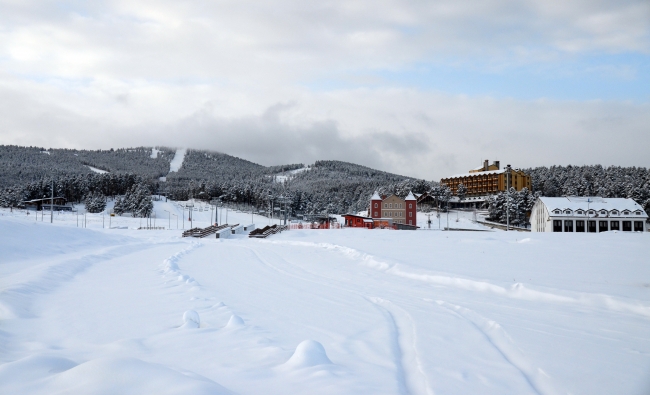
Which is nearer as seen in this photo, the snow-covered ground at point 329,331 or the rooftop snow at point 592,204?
the snow-covered ground at point 329,331

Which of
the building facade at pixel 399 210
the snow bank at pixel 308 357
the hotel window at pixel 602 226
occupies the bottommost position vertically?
the hotel window at pixel 602 226

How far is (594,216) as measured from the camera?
202ft

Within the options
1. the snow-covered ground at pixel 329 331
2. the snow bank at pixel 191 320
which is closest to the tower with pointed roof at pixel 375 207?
the snow-covered ground at pixel 329 331

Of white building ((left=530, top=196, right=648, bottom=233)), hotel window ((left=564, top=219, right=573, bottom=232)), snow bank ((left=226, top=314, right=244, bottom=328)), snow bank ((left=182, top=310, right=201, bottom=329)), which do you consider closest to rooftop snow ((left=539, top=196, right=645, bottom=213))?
white building ((left=530, top=196, right=648, bottom=233))

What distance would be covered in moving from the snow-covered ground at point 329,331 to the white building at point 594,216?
169ft

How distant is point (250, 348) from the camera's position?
6.33m

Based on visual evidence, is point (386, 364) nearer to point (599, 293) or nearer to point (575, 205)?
point (599, 293)

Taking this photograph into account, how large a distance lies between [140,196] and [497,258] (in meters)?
98.0

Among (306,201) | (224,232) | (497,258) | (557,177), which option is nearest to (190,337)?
(497,258)

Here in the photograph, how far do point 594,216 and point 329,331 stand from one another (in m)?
66.7

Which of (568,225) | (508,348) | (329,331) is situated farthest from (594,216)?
(329,331)

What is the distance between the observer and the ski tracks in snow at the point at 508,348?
5.25 meters

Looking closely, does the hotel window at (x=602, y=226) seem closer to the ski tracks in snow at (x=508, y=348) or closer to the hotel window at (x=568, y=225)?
the hotel window at (x=568, y=225)

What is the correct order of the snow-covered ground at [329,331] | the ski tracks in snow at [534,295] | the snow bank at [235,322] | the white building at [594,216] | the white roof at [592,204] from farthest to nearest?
the white roof at [592,204]
the white building at [594,216]
the ski tracks in snow at [534,295]
the snow bank at [235,322]
the snow-covered ground at [329,331]
